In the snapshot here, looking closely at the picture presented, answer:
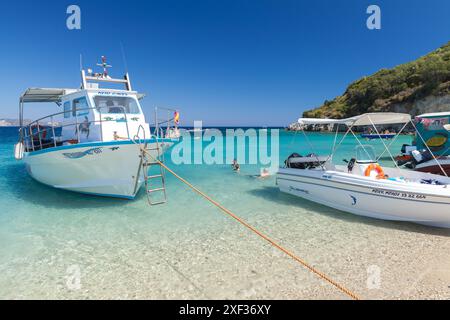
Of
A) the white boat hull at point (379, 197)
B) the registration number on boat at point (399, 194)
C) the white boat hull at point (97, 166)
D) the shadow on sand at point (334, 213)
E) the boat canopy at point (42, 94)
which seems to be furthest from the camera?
the boat canopy at point (42, 94)

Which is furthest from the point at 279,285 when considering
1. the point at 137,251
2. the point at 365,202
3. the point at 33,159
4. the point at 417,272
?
the point at 33,159

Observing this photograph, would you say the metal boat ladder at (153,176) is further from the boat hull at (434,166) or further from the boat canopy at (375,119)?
the boat hull at (434,166)

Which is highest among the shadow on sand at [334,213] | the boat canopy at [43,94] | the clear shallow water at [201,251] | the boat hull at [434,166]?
the boat canopy at [43,94]

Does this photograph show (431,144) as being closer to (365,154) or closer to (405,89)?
(365,154)

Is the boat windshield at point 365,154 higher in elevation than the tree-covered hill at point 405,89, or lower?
lower

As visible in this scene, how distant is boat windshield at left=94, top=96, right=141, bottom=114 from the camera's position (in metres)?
9.98

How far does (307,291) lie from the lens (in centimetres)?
458

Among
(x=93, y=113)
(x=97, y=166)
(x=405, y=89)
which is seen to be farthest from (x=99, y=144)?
(x=405, y=89)

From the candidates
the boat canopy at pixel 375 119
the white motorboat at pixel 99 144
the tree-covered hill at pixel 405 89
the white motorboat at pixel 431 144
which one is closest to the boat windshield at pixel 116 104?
the white motorboat at pixel 99 144

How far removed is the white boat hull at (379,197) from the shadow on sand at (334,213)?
0.52ft

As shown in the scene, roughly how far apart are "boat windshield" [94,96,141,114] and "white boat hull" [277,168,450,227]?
24.3ft

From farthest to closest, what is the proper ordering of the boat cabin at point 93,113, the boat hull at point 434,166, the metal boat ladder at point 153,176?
the boat hull at point 434,166
the boat cabin at point 93,113
the metal boat ladder at point 153,176

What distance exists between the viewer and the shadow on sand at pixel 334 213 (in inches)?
271

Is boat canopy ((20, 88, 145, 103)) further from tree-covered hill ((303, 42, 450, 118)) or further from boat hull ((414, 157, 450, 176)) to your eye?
tree-covered hill ((303, 42, 450, 118))
